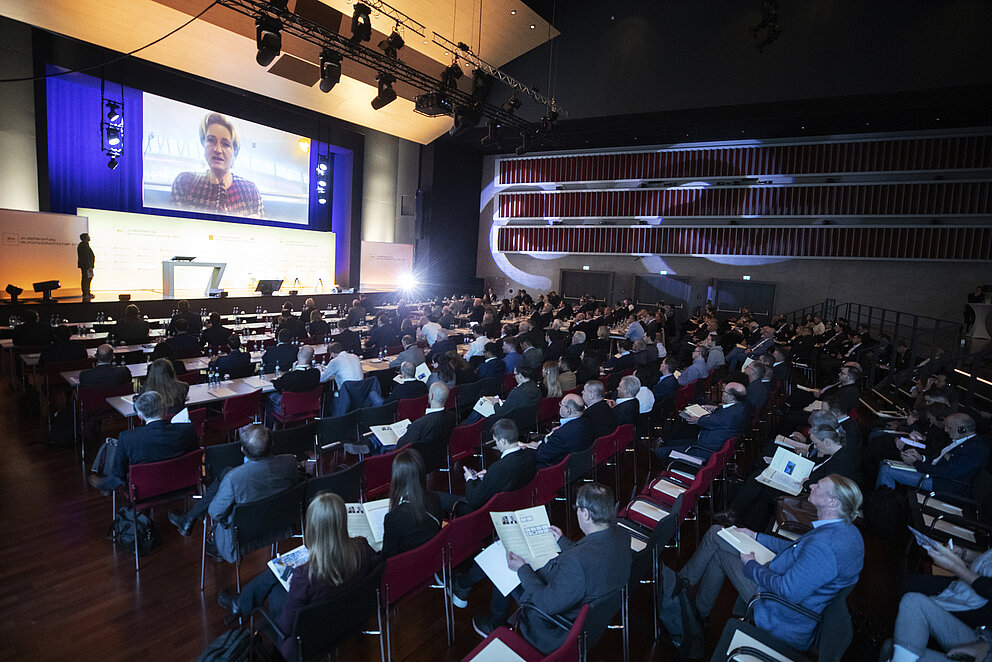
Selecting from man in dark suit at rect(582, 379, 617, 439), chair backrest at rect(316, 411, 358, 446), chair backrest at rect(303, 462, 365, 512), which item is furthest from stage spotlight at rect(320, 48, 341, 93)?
chair backrest at rect(303, 462, 365, 512)

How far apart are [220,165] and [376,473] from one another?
48.2ft

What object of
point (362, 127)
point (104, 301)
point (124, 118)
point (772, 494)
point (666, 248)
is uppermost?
point (362, 127)

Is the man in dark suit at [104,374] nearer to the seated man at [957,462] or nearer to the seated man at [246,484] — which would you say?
the seated man at [246,484]

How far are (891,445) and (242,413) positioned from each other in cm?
716

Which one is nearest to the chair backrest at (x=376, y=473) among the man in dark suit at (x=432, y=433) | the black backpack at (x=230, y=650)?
the man in dark suit at (x=432, y=433)

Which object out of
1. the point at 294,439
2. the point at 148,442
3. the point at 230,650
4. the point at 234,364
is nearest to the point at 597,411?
the point at 294,439

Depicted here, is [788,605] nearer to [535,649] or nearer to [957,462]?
[535,649]

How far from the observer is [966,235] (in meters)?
14.8

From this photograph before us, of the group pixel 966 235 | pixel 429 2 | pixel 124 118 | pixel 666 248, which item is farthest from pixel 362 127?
pixel 966 235

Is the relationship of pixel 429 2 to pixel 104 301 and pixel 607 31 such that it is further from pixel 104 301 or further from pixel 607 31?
pixel 104 301

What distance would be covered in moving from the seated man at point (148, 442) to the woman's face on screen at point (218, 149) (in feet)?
44.7

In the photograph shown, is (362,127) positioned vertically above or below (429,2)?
below

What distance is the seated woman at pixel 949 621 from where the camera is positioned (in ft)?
8.83

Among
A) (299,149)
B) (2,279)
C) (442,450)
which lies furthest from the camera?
(299,149)
